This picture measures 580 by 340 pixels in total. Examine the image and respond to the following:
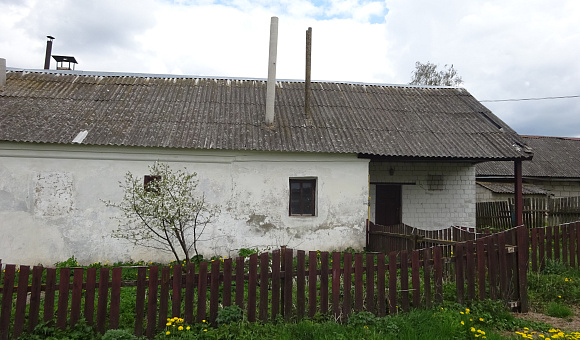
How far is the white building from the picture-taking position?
30.9ft

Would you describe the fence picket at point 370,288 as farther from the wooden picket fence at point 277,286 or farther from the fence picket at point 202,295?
the fence picket at point 202,295

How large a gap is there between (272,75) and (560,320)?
8.63 meters

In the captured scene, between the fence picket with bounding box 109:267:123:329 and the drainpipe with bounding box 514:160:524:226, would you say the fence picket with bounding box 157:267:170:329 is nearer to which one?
the fence picket with bounding box 109:267:123:329

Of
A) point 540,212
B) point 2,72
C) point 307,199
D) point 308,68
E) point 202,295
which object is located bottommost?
point 202,295

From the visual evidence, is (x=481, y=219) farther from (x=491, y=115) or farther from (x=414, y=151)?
(x=414, y=151)

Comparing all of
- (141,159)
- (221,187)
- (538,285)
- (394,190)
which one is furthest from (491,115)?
(141,159)

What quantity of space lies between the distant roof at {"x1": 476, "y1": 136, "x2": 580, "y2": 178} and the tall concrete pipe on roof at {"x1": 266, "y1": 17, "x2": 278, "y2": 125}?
11498 mm

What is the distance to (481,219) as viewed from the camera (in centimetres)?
1499

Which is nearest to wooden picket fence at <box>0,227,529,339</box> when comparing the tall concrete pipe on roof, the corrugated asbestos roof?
the corrugated asbestos roof

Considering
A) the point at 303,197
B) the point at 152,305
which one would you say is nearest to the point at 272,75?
the point at 303,197

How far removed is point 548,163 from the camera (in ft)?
65.2

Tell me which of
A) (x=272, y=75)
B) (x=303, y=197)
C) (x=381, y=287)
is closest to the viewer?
(x=381, y=287)

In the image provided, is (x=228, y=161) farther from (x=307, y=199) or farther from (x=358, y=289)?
(x=358, y=289)

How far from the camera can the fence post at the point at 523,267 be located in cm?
563
